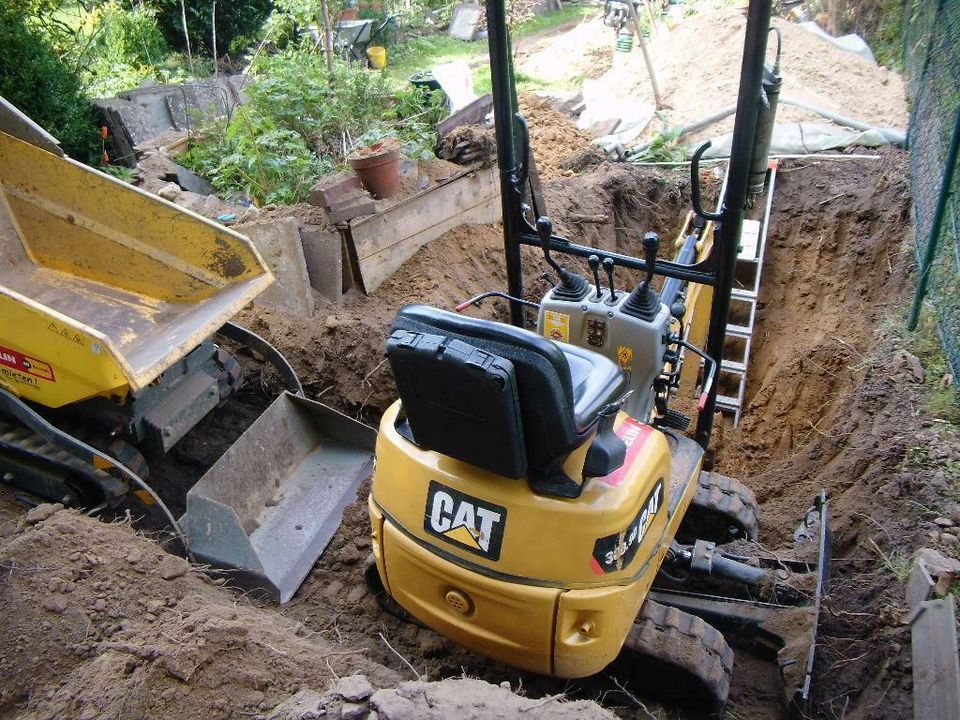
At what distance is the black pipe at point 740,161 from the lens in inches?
106

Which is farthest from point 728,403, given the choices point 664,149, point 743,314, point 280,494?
point 280,494

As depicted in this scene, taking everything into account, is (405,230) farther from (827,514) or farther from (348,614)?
(827,514)

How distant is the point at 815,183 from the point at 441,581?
5070mm

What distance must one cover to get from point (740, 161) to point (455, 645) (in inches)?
92.5

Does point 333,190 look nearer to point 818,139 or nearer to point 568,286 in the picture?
point 568,286

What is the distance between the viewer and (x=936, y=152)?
5.29m

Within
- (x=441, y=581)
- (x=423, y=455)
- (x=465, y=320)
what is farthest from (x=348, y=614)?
(x=465, y=320)

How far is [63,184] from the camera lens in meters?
3.93

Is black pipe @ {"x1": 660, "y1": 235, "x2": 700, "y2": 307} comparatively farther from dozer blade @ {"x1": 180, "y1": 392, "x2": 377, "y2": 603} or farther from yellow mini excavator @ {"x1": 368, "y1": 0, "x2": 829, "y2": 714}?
dozer blade @ {"x1": 180, "y1": 392, "x2": 377, "y2": 603}

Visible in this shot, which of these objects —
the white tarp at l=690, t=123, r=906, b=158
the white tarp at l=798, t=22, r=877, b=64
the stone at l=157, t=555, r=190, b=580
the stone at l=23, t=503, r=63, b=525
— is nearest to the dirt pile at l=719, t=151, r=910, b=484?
the white tarp at l=690, t=123, r=906, b=158

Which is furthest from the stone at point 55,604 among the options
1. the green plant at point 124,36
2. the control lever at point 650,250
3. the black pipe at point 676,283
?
the green plant at point 124,36

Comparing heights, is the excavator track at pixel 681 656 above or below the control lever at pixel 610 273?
below

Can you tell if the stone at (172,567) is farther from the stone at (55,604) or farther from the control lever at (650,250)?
the control lever at (650,250)

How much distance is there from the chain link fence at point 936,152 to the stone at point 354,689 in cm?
329
